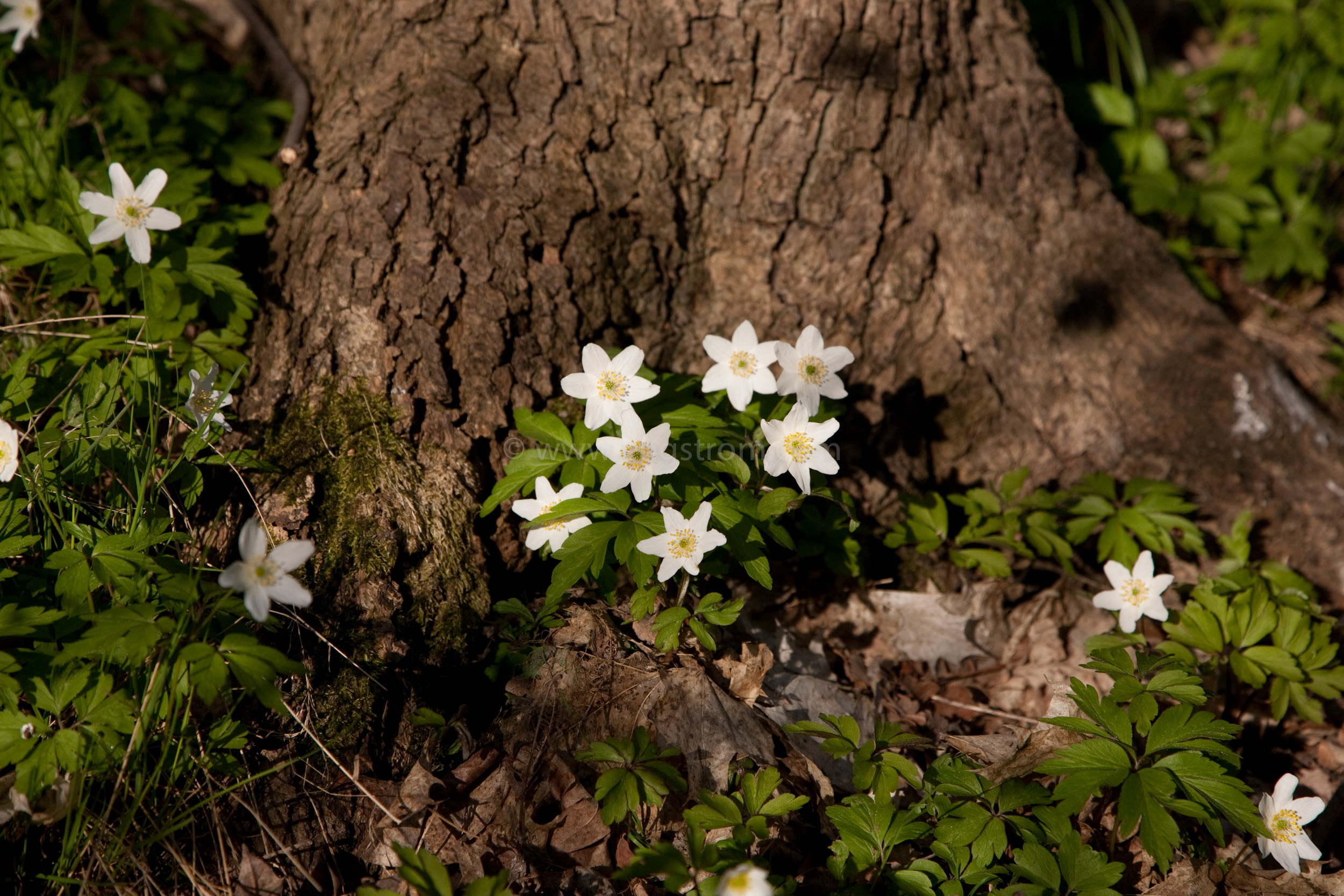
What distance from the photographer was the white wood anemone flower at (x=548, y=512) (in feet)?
7.56

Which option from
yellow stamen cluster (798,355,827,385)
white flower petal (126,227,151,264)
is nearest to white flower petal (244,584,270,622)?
white flower petal (126,227,151,264)

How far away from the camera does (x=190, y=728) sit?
2000mm

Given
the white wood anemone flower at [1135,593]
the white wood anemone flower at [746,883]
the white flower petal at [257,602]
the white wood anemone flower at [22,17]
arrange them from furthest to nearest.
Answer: the white wood anemone flower at [22,17]
the white wood anemone flower at [1135,593]
the white flower petal at [257,602]
the white wood anemone flower at [746,883]

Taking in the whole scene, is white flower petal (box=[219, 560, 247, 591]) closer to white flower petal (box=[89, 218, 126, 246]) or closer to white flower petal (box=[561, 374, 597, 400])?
white flower petal (box=[561, 374, 597, 400])

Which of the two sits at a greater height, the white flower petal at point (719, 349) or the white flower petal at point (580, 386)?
the white flower petal at point (719, 349)

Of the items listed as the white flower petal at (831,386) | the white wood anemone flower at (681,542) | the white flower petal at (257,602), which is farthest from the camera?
the white flower petal at (831,386)

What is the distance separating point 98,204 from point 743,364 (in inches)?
78.7

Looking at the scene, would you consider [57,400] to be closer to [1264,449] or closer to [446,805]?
[446,805]

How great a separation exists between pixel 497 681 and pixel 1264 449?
3211 mm

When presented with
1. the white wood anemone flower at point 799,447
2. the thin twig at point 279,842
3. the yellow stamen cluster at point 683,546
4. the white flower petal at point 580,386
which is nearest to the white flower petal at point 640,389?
the white flower petal at point 580,386

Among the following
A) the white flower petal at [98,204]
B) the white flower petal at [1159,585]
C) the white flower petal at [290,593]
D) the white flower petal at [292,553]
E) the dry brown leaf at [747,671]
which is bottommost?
the dry brown leaf at [747,671]

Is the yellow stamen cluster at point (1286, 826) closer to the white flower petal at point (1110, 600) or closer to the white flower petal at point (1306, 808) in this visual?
the white flower petal at point (1306, 808)

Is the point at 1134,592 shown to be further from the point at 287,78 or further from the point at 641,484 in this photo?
the point at 287,78

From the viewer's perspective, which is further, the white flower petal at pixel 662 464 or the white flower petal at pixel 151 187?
the white flower petal at pixel 151 187
